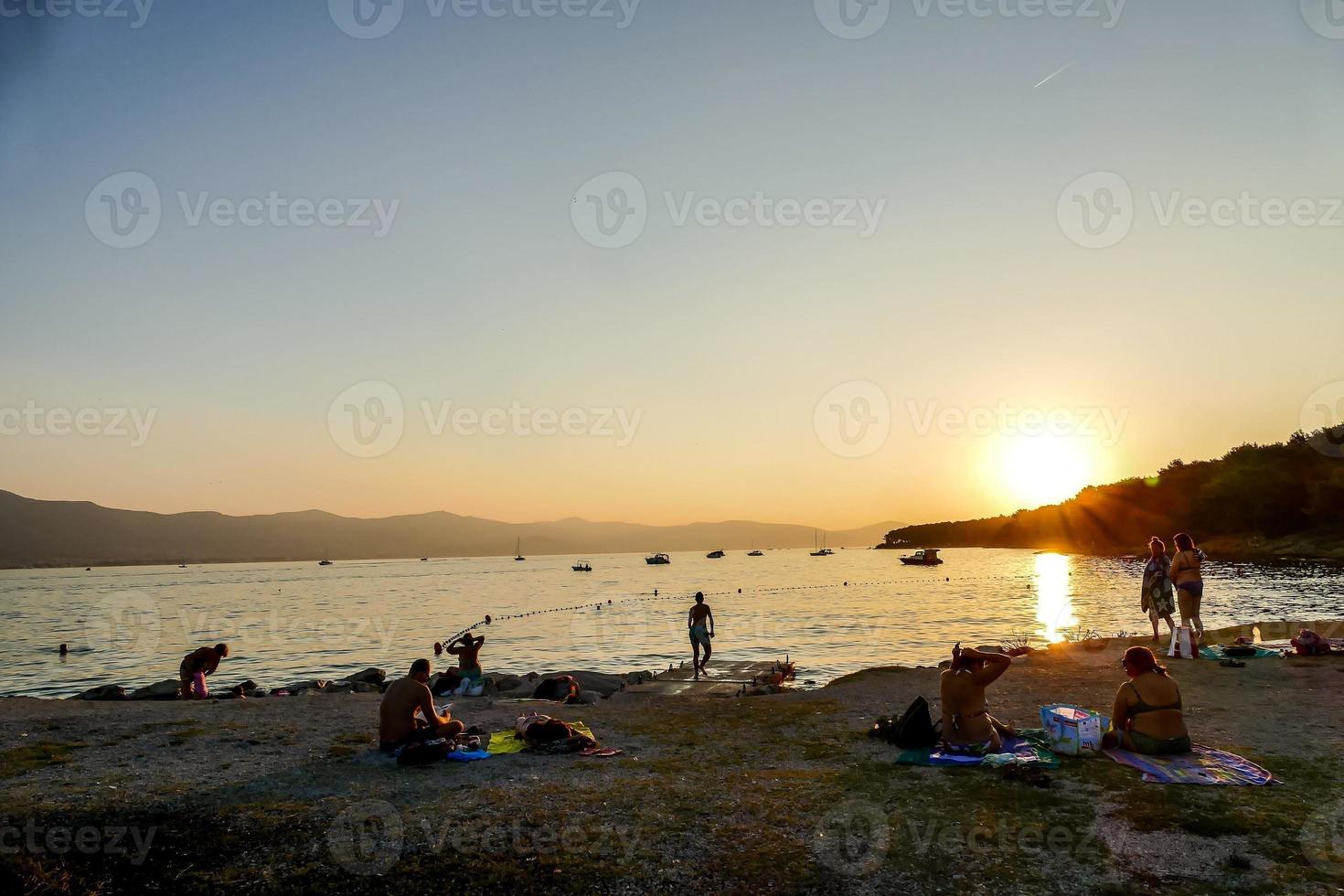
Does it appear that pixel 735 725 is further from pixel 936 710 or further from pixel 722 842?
pixel 722 842

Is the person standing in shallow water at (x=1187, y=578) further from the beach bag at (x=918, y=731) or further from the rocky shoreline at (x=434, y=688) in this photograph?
the rocky shoreline at (x=434, y=688)

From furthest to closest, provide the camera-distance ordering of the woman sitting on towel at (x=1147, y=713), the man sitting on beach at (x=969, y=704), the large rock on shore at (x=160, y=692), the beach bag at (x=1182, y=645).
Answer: the large rock on shore at (x=160, y=692) → the beach bag at (x=1182, y=645) → the man sitting on beach at (x=969, y=704) → the woman sitting on towel at (x=1147, y=713)

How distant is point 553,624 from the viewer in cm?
6106

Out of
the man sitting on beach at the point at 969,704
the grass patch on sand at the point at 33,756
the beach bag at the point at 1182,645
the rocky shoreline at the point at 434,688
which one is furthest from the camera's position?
the rocky shoreline at the point at 434,688

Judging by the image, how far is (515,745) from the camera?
13.7 metres

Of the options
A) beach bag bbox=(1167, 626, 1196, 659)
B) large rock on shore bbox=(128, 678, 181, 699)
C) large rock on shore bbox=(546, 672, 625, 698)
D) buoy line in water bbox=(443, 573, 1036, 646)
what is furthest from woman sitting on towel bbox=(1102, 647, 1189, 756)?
buoy line in water bbox=(443, 573, 1036, 646)

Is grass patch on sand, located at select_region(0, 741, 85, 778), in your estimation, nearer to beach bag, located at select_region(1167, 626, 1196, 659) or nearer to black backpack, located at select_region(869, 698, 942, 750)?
black backpack, located at select_region(869, 698, 942, 750)

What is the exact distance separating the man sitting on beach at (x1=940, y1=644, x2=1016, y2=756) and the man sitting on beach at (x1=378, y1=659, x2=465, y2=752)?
27.8 feet

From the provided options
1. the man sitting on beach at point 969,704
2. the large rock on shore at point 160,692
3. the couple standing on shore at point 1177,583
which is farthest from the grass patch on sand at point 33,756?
the couple standing on shore at point 1177,583

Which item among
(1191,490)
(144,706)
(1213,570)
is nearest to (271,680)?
(144,706)

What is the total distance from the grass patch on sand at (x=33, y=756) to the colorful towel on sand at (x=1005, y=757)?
13886mm

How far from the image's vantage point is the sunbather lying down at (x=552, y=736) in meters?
13.4

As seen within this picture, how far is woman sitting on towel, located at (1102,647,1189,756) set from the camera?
11516mm

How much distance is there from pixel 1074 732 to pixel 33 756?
56.5 feet
